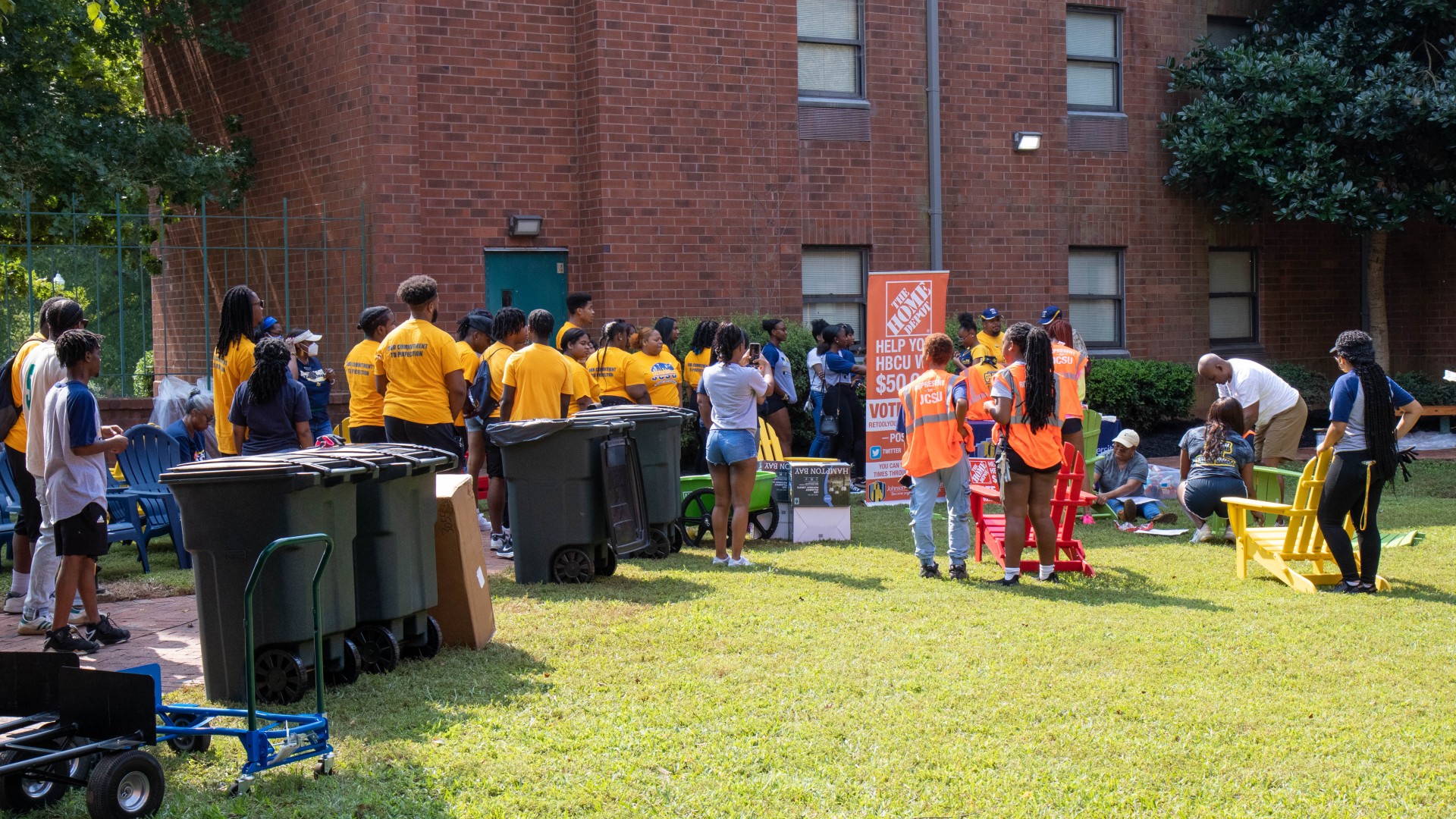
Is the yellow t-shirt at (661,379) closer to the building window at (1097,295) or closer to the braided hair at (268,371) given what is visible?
the braided hair at (268,371)

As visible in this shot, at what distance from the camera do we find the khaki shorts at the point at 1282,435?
11648mm

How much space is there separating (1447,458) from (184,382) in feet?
47.1

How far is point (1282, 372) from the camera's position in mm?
19578

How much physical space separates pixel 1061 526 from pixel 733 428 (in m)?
2.48

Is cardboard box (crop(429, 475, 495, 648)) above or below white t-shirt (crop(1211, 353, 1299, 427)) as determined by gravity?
below

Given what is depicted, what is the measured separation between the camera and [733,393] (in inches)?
377

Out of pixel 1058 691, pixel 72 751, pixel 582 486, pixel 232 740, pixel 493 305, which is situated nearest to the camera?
pixel 72 751

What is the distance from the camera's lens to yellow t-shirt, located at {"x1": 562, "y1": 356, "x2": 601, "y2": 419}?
33.7ft

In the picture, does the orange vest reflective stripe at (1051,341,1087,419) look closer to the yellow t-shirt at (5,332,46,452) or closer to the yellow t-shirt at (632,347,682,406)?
the yellow t-shirt at (632,347,682,406)

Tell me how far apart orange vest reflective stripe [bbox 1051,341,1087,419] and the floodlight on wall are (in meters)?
6.86

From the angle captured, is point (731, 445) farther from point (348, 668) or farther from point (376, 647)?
point (348, 668)

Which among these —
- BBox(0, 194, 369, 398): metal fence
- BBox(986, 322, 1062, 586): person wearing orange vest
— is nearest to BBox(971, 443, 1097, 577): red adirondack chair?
BBox(986, 322, 1062, 586): person wearing orange vest

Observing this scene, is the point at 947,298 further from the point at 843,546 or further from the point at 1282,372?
the point at 843,546

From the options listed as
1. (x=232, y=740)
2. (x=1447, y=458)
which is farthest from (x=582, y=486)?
(x=1447, y=458)
